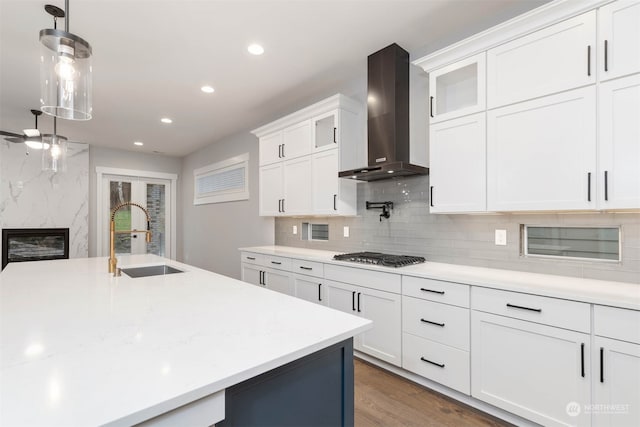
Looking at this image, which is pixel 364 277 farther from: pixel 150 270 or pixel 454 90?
pixel 150 270

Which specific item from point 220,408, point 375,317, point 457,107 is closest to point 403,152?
point 457,107

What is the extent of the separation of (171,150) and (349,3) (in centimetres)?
548

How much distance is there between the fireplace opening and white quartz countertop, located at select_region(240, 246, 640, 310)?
18.9 ft

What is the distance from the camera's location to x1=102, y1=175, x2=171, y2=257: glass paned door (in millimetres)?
6316

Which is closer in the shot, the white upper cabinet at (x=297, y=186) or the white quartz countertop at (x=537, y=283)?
the white quartz countertop at (x=537, y=283)

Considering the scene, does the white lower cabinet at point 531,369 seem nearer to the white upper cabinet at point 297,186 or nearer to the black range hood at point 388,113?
the black range hood at point 388,113

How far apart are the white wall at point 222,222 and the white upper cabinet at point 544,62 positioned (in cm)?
334

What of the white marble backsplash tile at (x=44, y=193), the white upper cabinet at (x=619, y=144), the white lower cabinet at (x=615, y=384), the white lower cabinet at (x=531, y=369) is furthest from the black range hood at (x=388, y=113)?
the white marble backsplash tile at (x=44, y=193)

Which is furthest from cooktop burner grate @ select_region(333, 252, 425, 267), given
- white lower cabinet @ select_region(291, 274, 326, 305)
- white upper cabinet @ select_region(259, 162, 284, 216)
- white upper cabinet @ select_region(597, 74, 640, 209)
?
white upper cabinet @ select_region(259, 162, 284, 216)

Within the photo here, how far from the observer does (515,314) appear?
183cm

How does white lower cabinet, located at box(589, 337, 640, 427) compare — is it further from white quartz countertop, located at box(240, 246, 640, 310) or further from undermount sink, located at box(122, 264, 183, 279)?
undermount sink, located at box(122, 264, 183, 279)

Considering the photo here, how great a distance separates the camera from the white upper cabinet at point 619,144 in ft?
5.27

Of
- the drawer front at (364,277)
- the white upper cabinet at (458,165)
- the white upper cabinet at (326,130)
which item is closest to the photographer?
the white upper cabinet at (458,165)

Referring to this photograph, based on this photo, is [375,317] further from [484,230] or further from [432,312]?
[484,230]
